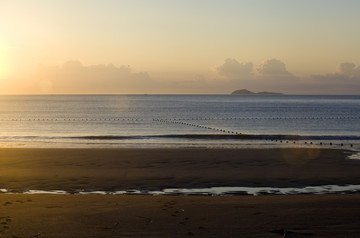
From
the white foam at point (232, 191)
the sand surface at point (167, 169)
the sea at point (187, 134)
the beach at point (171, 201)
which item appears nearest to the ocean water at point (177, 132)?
the sea at point (187, 134)

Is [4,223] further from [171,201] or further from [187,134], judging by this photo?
[187,134]

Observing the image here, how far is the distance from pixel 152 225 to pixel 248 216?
8.56 ft

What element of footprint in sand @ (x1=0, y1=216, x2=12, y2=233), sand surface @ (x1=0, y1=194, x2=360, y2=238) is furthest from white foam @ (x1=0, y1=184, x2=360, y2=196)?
footprint in sand @ (x1=0, y1=216, x2=12, y2=233)

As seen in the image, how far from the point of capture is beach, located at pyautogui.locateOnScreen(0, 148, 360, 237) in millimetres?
10242

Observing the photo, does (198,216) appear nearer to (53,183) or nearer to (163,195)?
(163,195)

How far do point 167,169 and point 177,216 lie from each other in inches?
370

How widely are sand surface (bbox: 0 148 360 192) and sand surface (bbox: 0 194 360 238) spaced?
3.38 meters

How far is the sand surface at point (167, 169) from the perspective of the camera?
17531mm

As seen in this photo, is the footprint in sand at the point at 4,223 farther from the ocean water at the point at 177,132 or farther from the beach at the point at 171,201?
the ocean water at the point at 177,132

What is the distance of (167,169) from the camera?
2084cm

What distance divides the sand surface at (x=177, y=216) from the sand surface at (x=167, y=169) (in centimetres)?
338

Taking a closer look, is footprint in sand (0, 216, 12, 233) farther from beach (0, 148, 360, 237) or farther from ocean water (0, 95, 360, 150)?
ocean water (0, 95, 360, 150)

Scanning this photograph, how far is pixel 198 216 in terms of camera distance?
37.4ft

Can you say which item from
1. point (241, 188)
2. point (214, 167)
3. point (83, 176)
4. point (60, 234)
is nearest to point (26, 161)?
point (83, 176)
